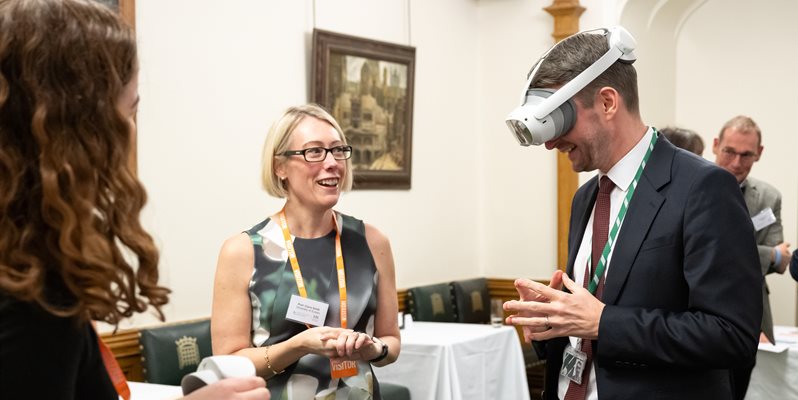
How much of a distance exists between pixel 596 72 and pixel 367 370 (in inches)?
45.9

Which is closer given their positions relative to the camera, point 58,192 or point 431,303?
point 58,192

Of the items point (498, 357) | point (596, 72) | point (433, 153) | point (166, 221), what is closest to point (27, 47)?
point (596, 72)

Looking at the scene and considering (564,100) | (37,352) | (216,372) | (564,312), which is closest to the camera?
(37,352)

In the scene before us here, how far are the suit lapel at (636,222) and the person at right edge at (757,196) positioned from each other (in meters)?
2.87

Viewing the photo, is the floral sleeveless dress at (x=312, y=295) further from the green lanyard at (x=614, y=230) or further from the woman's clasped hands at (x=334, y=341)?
the green lanyard at (x=614, y=230)

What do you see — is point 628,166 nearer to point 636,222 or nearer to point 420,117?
point 636,222

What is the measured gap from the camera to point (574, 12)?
7066 millimetres

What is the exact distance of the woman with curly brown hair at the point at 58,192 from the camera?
3.86ft

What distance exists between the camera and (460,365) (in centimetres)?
512

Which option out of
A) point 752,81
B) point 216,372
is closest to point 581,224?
point 216,372

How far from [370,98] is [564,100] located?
4270 millimetres

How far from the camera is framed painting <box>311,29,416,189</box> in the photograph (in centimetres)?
602

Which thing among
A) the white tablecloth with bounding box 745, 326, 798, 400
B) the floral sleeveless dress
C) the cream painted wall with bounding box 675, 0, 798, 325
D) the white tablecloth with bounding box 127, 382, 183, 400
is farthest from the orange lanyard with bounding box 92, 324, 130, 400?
the cream painted wall with bounding box 675, 0, 798, 325

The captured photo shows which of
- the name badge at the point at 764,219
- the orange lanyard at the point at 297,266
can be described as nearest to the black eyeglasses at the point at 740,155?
the name badge at the point at 764,219
